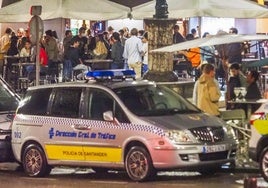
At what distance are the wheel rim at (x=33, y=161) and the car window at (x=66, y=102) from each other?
789 mm

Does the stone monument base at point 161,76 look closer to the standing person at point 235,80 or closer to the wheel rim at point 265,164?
the standing person at point 235,80

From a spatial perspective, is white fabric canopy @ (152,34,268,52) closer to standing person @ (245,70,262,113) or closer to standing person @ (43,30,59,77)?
standing person @ (245,70,262,113)

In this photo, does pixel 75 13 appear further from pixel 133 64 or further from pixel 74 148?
pixel 74 148

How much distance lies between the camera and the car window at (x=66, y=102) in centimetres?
1441

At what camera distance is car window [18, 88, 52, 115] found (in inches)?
589

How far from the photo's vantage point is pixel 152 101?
1417 cm

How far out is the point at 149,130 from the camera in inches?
524

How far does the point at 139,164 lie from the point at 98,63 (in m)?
13.3

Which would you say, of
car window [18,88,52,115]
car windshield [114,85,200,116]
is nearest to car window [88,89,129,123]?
car windshield [114,85,200,116]

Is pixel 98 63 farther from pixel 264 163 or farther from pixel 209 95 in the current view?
pixel 264 163

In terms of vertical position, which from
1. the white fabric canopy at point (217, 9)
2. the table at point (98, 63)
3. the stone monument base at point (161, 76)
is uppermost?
the white fabric canopy at point (217, 9)

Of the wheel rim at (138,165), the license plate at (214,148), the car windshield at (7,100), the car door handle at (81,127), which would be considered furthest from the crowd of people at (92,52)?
the wheel rim at (138,165)

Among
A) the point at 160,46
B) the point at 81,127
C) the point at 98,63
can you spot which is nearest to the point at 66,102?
the point at 81,127

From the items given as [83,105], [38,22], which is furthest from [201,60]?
[83,105]
